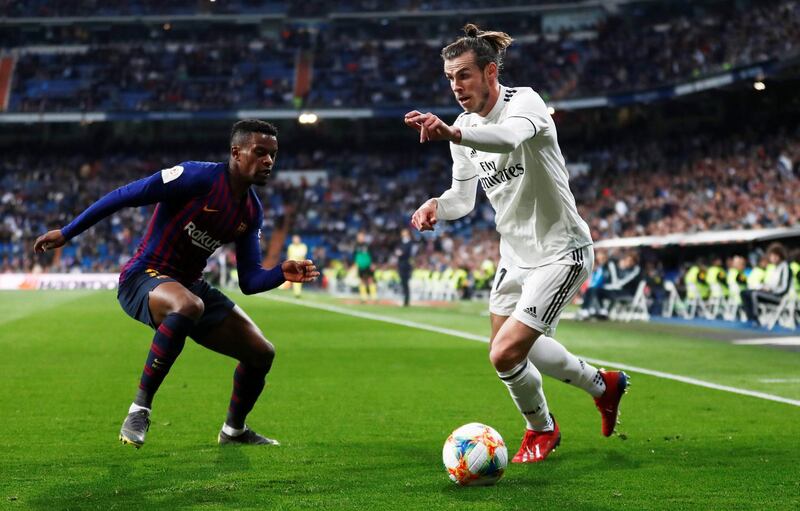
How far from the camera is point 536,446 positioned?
6.86m

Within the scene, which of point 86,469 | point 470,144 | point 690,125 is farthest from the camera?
point 690,125

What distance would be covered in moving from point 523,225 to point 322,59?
54.0 metres

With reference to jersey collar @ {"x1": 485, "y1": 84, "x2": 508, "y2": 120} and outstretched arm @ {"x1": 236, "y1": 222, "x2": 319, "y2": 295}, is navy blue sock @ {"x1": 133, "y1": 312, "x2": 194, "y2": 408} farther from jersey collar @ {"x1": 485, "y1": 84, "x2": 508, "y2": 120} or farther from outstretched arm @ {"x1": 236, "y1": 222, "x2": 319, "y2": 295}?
jersey collar @ {"x1": 485, "y1": 84, "x2": 508, "y2": 120}

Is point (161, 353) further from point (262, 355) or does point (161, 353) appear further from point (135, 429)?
point (262, 355)

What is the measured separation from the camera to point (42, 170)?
2286 inches

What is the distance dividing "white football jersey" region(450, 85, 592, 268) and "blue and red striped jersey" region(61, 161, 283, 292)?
5.16 ft

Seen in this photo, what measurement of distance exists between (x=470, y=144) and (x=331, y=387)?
20.6 feet

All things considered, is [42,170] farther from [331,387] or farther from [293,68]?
[331,387]

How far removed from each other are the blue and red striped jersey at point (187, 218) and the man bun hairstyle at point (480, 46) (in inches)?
68.0

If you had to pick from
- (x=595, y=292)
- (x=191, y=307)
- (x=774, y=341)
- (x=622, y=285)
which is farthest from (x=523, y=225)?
(x=595, y=292)

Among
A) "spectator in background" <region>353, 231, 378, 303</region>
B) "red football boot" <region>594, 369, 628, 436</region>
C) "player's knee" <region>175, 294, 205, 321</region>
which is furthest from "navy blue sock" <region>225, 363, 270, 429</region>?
"spectator in background" <region>353, 231, 378, 303</region>

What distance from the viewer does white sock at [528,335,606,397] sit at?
699cm

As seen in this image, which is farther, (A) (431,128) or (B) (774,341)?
(B) (774,341)

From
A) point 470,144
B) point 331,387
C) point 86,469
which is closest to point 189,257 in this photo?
point 86,469
